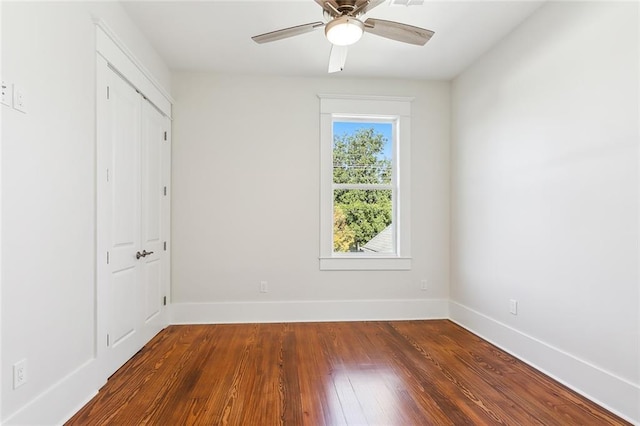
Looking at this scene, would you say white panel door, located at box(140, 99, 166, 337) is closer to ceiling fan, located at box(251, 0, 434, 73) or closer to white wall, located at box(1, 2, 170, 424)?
white wall, located at box(1, 2, 170, 424)

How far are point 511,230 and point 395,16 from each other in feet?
6.76

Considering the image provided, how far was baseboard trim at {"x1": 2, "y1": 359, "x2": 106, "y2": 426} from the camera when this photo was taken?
167 centimetres

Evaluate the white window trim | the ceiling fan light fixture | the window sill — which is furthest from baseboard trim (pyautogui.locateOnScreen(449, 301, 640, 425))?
the ceiling fan light fixture

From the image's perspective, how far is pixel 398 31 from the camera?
81.0 inches

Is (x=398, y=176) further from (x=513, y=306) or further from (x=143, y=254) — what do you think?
(x=143, y=254)

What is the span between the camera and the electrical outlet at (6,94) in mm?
1521

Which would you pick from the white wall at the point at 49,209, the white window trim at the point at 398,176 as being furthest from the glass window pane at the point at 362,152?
the white wall at the point at 49,209

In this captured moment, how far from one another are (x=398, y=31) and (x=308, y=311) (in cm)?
296

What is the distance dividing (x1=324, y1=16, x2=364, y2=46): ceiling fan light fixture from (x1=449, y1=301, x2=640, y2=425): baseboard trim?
254 cm

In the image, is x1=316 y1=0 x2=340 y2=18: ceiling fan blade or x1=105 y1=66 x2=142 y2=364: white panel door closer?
x1=316 y1=0 x2=340 y2=18: ceiling fan blade

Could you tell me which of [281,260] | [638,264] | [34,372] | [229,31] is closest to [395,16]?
[229,31]

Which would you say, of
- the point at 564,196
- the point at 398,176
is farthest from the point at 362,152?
the point at 564,196

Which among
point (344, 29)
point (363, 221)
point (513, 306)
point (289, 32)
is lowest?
point (513, 306)

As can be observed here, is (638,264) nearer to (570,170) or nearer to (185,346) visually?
(570,170)
